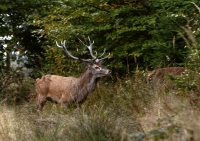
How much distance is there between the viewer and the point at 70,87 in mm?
14664

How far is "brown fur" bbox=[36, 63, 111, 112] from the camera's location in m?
14.3

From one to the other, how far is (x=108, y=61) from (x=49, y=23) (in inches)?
93.7

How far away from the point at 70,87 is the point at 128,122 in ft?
17.9

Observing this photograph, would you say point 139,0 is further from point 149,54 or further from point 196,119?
point 196,119

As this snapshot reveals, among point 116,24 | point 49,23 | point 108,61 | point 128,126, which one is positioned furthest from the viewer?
point 49,23

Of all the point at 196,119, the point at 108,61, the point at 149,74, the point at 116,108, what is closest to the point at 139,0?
the point at 108,61

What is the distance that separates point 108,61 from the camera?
56.4ft

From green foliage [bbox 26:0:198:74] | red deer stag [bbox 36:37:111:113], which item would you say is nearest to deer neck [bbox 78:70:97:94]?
red deer stag [bbox 36:37:111:113]

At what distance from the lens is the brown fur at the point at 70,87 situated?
14303mm

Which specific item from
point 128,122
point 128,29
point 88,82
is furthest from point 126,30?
point 128,122

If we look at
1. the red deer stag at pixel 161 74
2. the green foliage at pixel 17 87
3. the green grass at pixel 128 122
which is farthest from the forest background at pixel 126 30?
the green grass at pixel 128 122

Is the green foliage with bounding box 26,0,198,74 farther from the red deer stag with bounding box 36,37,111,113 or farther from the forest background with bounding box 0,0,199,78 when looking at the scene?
the red deer stag with bounding box 36,37,111,113

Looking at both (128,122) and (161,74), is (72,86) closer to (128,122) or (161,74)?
(161,74)

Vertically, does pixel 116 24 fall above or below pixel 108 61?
above
